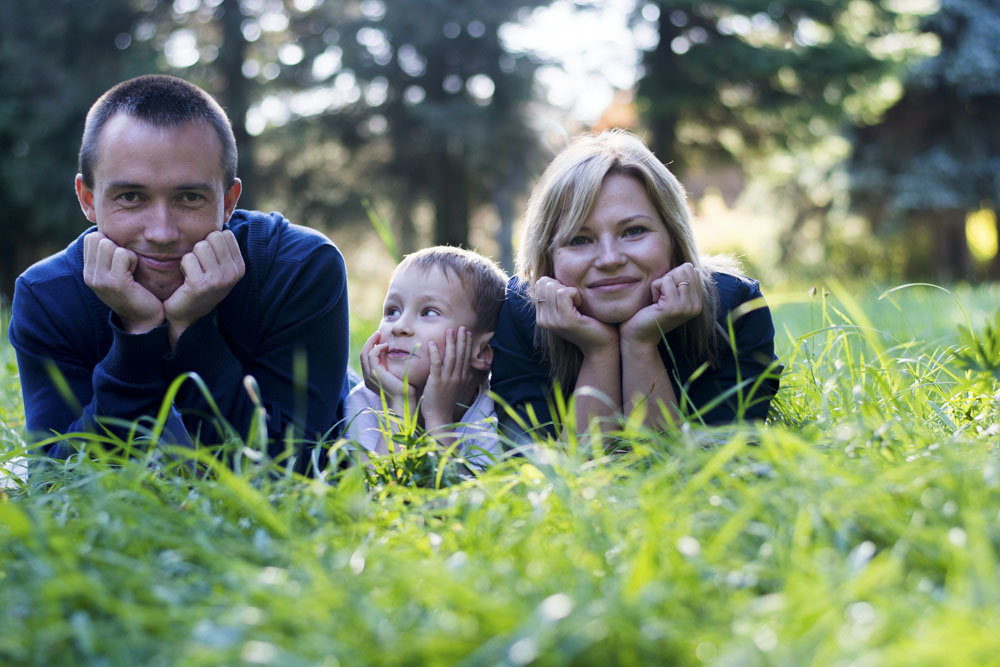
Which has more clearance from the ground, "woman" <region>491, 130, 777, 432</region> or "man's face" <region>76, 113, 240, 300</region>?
"man's face" <region>76, 113, 240, 300</region>

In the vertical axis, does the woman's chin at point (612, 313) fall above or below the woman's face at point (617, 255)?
below

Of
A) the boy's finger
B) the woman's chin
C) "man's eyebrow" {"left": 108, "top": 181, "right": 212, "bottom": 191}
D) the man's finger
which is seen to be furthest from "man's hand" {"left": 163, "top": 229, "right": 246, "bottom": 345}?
the woman's chin

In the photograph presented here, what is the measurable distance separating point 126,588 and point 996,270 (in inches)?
934

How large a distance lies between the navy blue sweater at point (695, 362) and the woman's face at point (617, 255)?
0.22 m

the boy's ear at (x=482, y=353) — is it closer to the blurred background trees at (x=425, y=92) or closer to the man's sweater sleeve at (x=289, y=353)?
the man's sweater sleeve at (x=289, y=353)

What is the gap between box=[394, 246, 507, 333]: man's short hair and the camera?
315 centimetres

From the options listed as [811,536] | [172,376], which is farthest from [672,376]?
[172,376]

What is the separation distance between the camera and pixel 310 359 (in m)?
2.92

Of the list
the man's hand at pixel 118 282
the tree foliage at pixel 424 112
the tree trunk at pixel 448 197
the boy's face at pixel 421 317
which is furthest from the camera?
the tree trunk at pixel 448 197

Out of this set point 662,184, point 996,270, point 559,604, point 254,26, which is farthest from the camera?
point 996,270

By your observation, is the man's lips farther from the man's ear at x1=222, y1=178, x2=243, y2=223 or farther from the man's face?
the man's ear at x1=222, y1=178, x2=243, y2=223

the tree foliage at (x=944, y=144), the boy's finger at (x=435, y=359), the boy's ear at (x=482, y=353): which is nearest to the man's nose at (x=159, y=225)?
the boy's finger at (x=435, y=359)

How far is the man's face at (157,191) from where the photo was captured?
8.57 feet

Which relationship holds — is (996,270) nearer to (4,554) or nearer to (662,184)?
(662,184)
